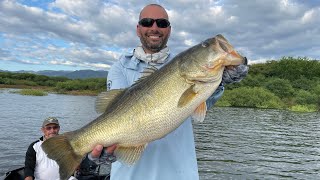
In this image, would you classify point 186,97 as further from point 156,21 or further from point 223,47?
point 156,21

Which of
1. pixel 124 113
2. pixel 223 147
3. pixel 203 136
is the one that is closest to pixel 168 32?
pixel 124 113

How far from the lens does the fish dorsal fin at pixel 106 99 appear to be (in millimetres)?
3576

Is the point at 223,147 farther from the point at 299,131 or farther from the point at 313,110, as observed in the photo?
the point at 313,110

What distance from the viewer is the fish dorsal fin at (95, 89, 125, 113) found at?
3.58 m

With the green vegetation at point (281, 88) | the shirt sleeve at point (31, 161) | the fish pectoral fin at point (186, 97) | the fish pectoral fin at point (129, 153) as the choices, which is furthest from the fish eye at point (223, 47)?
the green vegetation at point (281, 88)

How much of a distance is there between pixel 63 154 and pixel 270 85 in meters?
75.6

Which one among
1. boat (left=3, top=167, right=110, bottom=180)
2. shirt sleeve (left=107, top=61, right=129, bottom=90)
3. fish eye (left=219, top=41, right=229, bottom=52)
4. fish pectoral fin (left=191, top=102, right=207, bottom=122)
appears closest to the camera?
fish eye (left=219, top=41, right=229, bottom=52)

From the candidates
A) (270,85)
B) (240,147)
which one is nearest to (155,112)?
(240,147)

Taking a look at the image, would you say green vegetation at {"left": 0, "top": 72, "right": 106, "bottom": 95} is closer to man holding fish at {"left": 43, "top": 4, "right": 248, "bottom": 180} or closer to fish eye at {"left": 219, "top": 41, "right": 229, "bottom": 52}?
man holding fish at {"left": 43, "top": 4, "right": 248, "bottom": 180}

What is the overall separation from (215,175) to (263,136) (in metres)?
12.3

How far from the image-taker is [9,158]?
18.3 metres

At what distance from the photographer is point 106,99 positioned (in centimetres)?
364

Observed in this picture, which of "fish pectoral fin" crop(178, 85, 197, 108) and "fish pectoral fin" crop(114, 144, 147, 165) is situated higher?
"fish pectoral fin" crop(178, 85, 197, 108)

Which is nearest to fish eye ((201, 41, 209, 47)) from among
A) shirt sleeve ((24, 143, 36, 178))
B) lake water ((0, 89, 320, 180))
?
shirt sleeve ((24, 143, 36, 178))
